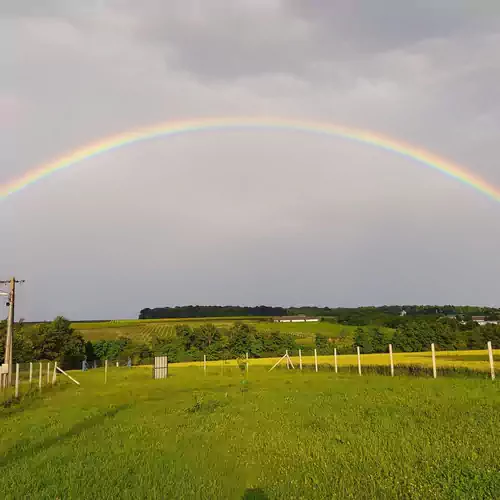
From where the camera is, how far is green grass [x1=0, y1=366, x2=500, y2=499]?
7.30m

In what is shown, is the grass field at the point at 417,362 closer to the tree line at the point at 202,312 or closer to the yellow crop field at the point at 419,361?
the yellow crop field at the point at 419,361

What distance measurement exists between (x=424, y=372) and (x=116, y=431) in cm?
2188

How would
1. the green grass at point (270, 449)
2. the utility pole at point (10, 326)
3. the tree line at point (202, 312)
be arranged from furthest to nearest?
the tree line at point (202, 312)
the utility pole at point (10, 326)
the green grass at point (270, 449)

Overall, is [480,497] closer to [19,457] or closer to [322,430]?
[322,430]

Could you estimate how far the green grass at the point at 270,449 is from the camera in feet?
24.0

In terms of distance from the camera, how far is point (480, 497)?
20.5 feet

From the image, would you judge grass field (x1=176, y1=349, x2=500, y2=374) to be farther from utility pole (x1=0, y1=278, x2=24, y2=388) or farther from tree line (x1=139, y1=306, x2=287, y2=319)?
tree line (x1=139, y1=306, x2=287, y2=319)

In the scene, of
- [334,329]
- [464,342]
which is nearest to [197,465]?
[464,342]

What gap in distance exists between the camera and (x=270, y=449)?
9.96 m

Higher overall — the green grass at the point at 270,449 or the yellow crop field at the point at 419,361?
the green grass at the point at 270,449

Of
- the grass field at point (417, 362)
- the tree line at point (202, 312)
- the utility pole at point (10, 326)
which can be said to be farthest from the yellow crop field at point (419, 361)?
the tree line at point (202, 312)

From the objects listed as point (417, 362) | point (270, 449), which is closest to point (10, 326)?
point (270, 449)

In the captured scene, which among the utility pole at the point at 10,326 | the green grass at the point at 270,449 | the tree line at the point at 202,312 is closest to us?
the green grass at the point at 270,449

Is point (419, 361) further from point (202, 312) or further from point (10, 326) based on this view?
point (202, 312)
